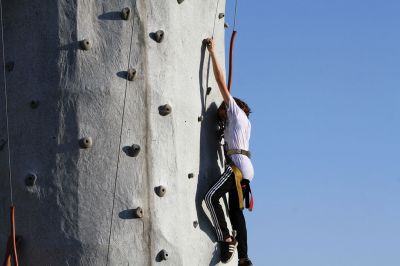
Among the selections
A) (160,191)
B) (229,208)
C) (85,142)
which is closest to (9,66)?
(85,142)

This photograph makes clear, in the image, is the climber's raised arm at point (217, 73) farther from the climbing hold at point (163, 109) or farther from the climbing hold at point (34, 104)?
the climbing hold at point (34, 104)

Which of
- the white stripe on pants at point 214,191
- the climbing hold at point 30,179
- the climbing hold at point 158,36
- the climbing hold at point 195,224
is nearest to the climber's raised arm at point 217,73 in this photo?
the white stripe on pants at point 214,191

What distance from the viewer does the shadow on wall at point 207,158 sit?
10.9 meters

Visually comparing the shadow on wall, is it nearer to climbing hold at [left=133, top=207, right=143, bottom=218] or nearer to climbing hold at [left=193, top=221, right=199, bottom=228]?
climbing hold at [left=193, top=221, right=199, bottom=228]

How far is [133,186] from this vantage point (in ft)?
33.0

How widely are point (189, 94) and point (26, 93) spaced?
66.6 inches

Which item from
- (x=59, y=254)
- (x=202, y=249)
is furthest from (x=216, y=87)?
(x=59, y=254)

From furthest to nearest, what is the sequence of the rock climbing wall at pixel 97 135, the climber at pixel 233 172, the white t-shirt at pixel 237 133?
the white t-shirt at pixel 237 133, the climber at pixel 233 172, the rock climbing wall at pixel 97 135

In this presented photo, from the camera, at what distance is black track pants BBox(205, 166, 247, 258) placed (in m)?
10.9

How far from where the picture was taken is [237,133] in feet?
36.8

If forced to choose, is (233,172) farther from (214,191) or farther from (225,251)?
(225,251)

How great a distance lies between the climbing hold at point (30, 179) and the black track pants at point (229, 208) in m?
1.89

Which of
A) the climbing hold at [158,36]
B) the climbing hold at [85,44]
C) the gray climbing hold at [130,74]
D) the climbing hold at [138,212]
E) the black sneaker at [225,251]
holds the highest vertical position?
the climbing hold at [158,36]

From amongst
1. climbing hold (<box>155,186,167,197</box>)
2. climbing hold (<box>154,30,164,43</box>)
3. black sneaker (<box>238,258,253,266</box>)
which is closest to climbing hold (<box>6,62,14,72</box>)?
climbing hold (<box>154,30,164,43</box>)
